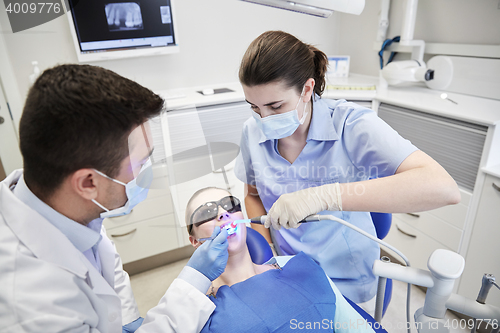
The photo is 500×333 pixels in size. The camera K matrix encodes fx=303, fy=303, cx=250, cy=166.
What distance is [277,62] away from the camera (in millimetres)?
1020

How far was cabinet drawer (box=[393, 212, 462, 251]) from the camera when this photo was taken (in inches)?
69.4

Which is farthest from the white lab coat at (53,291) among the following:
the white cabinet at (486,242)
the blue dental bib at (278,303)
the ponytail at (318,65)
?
the white cabinet at (486,242)

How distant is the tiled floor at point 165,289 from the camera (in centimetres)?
187

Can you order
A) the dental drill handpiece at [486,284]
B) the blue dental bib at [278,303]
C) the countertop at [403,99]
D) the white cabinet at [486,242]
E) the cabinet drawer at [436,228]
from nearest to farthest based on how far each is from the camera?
1. the dental drill handpiece at [486,284]
2. the blue dental bib at [278,303]
3. the white cabinet at [486,242]
4. the countertop at [403,99]
5. the cabinet drawer at [436,228]

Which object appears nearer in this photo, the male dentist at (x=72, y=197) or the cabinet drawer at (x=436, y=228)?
the male dentist at (x=72, y=197)

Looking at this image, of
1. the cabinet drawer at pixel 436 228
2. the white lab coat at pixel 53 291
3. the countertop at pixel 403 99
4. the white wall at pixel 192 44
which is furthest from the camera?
the white wall at pixel 192 44

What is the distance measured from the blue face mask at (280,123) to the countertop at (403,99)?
0.57m

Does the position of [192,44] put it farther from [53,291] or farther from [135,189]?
[53,291]

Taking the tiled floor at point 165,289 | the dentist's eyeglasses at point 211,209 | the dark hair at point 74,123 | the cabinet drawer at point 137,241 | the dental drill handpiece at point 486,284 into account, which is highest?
the dark hair at point 74,123

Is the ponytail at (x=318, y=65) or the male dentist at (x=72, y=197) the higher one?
the ponytail at (x=318, y=65)

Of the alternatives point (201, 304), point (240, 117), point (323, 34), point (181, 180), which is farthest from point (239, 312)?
point (323, 34)

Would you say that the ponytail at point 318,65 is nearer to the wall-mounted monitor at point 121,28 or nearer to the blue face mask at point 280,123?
the blue face mask at point 280,123

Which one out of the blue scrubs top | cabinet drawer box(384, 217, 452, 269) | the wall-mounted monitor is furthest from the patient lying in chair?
the wall-mounted monitor

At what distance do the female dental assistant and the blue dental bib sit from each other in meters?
0.16
